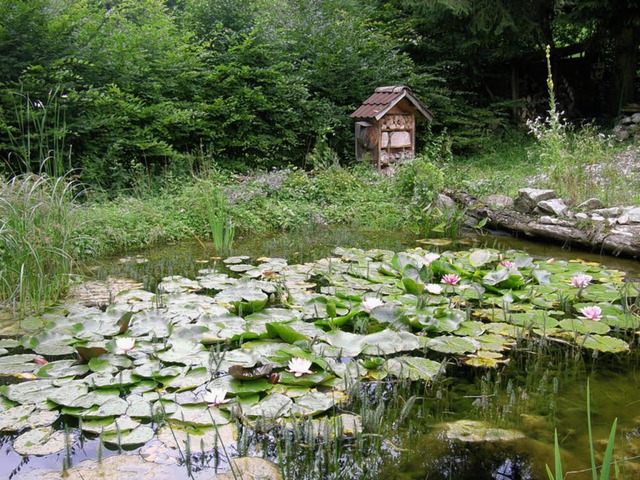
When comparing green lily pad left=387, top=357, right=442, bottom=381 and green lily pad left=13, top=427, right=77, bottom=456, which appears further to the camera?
green lily pad left=387, top=357, right=442, bottom=381

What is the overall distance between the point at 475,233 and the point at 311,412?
13.1 ft

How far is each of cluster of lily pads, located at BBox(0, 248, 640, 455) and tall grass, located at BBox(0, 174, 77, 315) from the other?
0.60 ft

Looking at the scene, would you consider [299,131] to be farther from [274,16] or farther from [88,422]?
[88,422]

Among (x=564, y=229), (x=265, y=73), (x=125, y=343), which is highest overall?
(x=265, y=73)

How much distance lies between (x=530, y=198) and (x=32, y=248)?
440 centimetres

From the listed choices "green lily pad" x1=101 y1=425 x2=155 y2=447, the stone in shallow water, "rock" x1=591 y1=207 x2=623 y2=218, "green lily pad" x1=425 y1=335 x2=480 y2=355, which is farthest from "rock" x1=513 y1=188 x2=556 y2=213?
"green lily pad" x1=101 y1=425 x2=155 y2=447

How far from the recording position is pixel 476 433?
6.86 feet

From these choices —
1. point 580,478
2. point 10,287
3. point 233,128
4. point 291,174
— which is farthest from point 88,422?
point 233,128

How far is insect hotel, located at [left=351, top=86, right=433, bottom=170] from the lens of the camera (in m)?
7.66

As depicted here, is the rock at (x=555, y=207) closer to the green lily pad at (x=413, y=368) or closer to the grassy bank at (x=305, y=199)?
the grassy bank at (x=305, y=199)

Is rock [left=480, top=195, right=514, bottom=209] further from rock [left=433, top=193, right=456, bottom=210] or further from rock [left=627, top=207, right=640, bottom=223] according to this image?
rock [left=627, top=207, right=640, bottom=223]

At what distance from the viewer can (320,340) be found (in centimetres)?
277

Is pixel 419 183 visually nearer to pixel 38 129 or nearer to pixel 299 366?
pixel 38 129

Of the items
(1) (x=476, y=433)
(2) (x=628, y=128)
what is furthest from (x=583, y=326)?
(2) (x=628, y=128)
